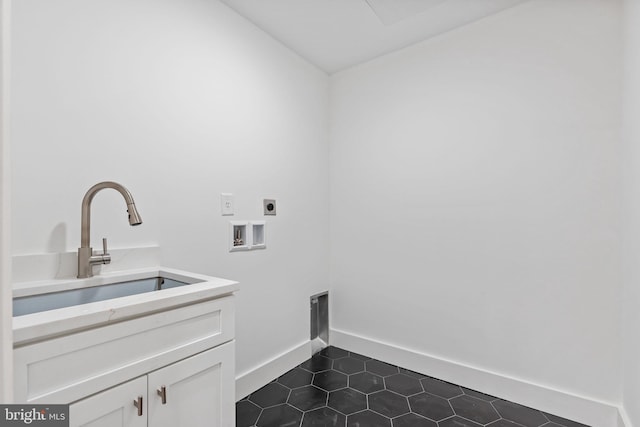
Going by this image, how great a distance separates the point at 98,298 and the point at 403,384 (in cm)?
172

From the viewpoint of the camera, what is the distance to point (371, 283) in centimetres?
235

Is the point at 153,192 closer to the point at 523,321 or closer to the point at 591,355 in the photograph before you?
the point at 523,321

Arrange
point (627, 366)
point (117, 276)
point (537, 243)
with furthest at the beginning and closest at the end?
point (537, 243) < point (627, 366) < point (117, 276)

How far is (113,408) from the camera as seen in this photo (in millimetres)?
817

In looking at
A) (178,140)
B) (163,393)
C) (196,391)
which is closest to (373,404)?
(196,391)

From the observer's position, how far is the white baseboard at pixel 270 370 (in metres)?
1.78

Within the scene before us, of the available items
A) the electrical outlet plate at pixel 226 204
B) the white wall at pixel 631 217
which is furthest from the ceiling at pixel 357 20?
the electrical outlet plate at pixel 226 204

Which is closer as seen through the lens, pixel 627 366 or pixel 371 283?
pixel 627 366

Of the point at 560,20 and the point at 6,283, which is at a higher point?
the point at 560,20

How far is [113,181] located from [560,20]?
2321mm

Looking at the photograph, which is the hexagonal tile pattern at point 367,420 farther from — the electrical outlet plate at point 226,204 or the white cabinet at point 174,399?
the electrical outlet plate at point 226,204

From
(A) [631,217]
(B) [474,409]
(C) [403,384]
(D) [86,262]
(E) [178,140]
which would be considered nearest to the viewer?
(D) [86,262]

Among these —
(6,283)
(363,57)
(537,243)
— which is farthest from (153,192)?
(537,243)

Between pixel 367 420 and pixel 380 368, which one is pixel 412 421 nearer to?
pixel 367 420
